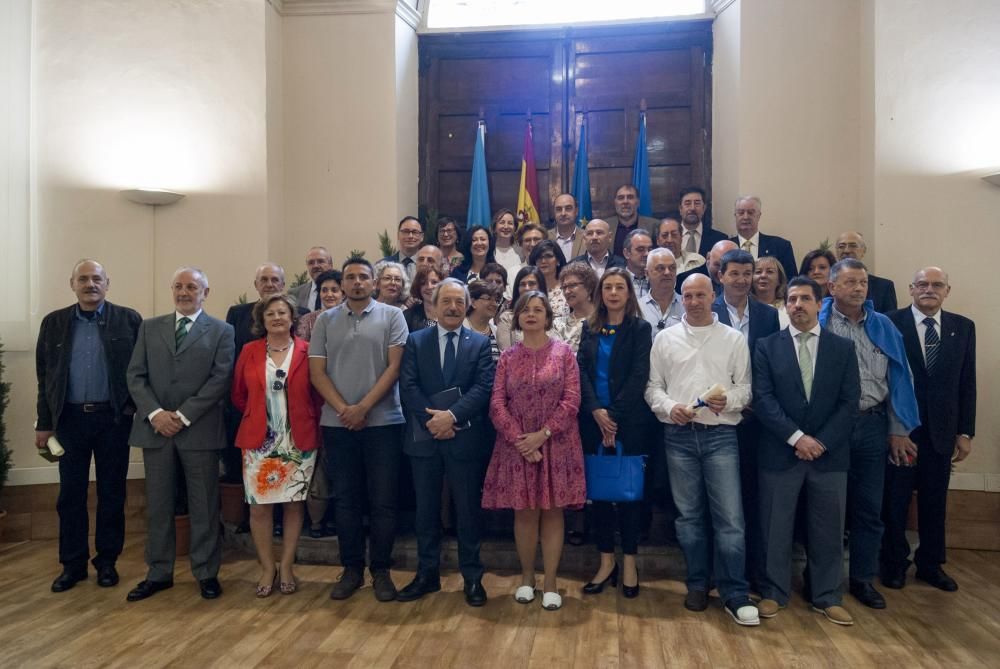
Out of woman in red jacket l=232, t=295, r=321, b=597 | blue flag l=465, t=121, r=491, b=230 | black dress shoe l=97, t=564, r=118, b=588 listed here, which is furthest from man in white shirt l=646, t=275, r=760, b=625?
blue flag l=465, t=121, r=491, b=230

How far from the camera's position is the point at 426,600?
3.70 m

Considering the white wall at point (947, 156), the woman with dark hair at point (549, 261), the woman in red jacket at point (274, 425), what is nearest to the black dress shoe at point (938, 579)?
the white wall at point (947, 156)

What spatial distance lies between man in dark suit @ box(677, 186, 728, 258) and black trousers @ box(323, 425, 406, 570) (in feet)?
9.30

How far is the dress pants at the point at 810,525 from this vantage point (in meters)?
3.50

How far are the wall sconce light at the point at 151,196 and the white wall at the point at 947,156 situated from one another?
16.3 feet

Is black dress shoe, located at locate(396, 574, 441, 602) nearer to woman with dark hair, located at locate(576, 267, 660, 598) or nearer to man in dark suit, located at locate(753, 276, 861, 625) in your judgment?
woman with dark hair, located at locate(576, 267, 660, 598)

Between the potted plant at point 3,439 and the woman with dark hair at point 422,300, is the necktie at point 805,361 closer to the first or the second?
the woman with dark hair at point 422,300

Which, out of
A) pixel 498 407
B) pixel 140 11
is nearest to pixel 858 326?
pixel 498 407

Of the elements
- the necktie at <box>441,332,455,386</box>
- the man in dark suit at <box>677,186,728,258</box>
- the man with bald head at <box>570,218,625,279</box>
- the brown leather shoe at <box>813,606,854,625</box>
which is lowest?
the brown leather shoe at <box>813,606,854,625</box>

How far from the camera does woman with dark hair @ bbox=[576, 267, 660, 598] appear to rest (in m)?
3.60

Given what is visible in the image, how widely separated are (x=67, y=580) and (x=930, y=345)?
15.6ft

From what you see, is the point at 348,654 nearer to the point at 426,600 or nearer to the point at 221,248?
the point at 426,600

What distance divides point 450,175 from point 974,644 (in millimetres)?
5133

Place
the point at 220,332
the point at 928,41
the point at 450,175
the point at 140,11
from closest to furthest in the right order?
1. the point at 220,332
2. the point at 928,41
3. the point at 140,11
4. the point at 450,175
